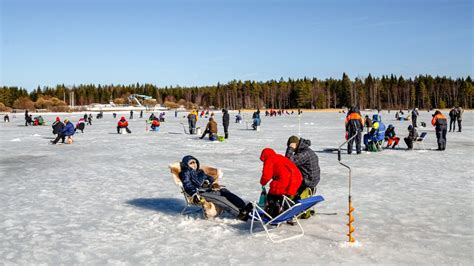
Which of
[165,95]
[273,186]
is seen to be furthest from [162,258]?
[165,95]

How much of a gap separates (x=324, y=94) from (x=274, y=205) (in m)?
138

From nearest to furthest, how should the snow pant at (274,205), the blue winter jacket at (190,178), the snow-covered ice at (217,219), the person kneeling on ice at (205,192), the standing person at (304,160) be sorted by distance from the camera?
1. the snow-covered ice at (217,219)
2. the snow pant at (274,205)
3. the standing person at (304,160)
4. the person kneeling on ice at (205,192)
5. the blue winter jacket at (190,178)

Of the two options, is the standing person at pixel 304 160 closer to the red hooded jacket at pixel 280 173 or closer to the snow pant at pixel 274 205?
the red hooded jacket at pixel 280 173

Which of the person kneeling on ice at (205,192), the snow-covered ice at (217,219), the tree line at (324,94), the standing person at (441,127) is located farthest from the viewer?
the tree line at (324,94)

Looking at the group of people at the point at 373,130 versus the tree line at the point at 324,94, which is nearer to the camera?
the group of people at the point at 373,130

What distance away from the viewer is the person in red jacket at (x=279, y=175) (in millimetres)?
5910

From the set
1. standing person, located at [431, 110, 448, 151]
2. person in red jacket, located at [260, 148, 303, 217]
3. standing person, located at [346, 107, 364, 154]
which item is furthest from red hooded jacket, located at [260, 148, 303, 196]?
standing person, located at [431, 110, 448, 151]

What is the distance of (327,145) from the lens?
62.3ft

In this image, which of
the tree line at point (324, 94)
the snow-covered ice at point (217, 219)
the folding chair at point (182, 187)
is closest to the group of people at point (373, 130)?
the snow-covered ice at point (217, 219)

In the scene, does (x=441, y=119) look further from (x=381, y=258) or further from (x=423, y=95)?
(x=423, y=95)

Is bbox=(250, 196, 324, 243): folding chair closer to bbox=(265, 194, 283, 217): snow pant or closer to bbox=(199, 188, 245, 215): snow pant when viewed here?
bbox=(265, 194, 283, 217): snow pant

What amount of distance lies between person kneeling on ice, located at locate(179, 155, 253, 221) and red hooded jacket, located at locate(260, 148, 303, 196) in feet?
2.45

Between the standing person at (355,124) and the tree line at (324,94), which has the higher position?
the tree line at (324,94)

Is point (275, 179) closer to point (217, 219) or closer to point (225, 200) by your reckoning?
point (225, 200)
